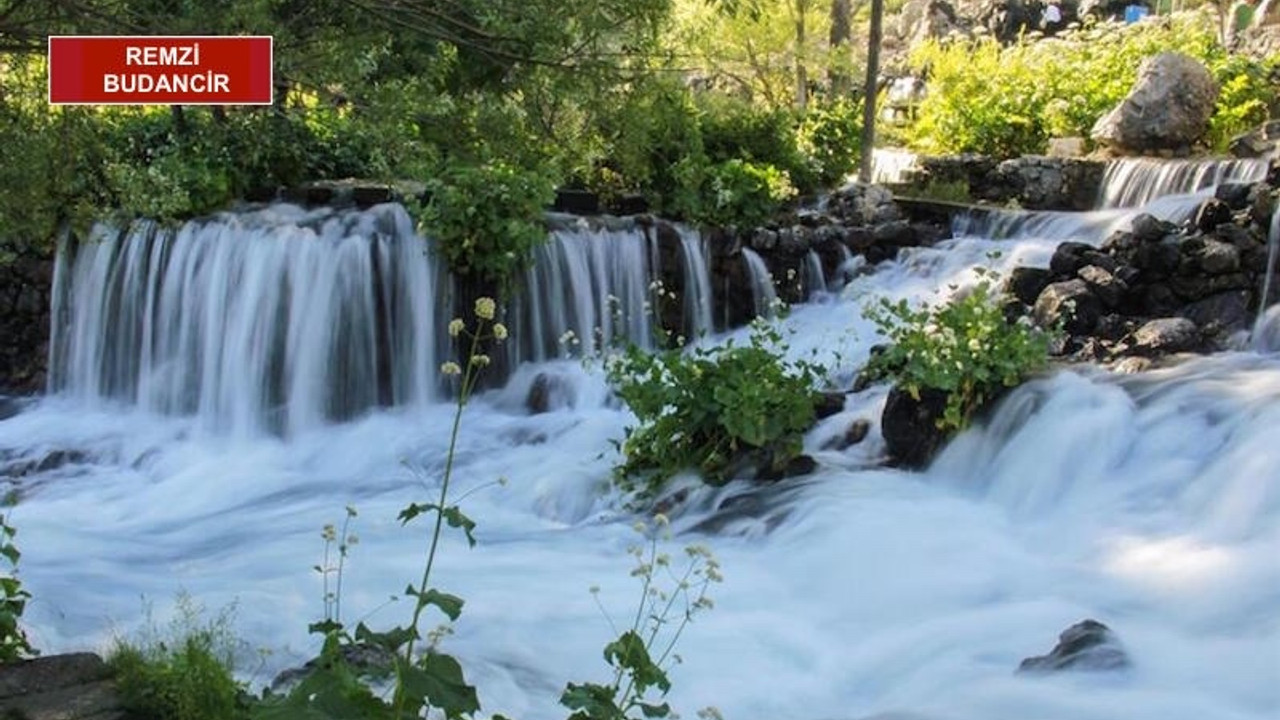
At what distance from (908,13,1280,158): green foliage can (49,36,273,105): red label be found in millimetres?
12256

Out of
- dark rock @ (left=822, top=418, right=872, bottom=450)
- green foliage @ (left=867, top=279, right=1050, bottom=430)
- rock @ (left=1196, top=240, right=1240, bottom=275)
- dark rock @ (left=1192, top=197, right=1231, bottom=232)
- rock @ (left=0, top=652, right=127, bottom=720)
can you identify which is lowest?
rock @ (left=0, top=652, right=127, bottom=720)

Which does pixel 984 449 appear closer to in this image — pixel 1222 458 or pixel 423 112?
pixel 1222 458

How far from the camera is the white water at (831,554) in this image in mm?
5480

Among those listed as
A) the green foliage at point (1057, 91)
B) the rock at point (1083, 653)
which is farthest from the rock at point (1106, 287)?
the green foliage at point (1057, 91)

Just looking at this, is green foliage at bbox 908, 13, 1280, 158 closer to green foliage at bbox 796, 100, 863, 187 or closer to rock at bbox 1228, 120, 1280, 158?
rock at bbox 1228, 120, 1280, 158

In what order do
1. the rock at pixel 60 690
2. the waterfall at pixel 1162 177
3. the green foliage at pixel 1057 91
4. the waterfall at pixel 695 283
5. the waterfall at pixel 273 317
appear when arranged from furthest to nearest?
the green foliage at pixel 1057 91
the waterfall at pixel 1162 177
the waterfall at pixel 695 283
the waterfall at pixel 273 317
the rock at pixel 60 690

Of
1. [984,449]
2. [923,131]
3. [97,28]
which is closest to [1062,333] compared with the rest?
[984,449]

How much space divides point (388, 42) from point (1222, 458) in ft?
15.9

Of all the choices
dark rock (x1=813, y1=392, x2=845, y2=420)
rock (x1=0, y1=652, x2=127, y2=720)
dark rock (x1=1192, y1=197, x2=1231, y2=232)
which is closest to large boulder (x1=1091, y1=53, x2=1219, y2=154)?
dark rock (x1=1192, y1=197, x2=1231, y2=232)

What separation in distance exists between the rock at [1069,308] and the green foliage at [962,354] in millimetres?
1175

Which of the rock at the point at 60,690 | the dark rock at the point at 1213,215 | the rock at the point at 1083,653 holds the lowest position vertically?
Answer: the rock at the point at 1083,653

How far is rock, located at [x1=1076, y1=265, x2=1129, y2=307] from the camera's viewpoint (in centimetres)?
985

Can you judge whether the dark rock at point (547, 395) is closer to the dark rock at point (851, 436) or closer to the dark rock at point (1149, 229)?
the dark rock at point (851, 436)

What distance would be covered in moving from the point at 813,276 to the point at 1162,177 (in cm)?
363
